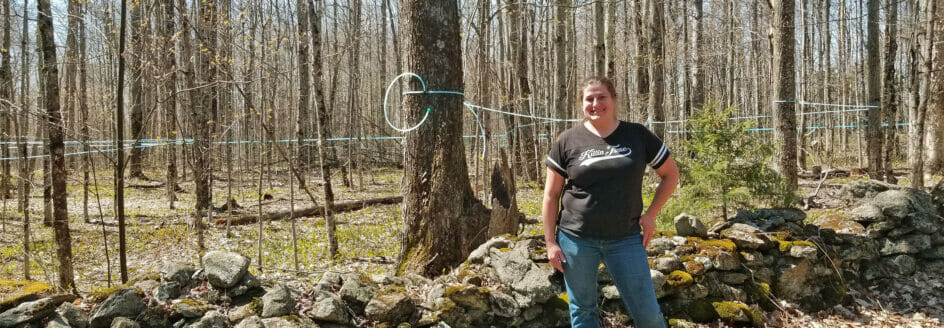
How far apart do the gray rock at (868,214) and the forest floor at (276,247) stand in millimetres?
598

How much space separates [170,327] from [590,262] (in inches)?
91.2

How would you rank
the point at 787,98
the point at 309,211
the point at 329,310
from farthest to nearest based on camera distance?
the point at 309,211
the point at 787,98
the point at 329,310

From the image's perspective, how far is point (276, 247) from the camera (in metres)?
7.58

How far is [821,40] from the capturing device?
73.8 feet

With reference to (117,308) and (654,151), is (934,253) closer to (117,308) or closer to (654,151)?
(654,151)

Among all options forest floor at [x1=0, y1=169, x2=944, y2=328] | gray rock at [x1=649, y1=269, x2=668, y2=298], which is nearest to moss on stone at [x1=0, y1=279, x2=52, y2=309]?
forest floor at [x1=0, y1=169, x2=944, y2=328]

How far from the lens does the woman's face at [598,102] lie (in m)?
2.59

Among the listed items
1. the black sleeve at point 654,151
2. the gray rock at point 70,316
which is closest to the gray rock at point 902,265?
the black sleeve at point 654,151

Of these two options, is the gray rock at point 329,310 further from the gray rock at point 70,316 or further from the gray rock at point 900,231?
the gray rock at point 900,231

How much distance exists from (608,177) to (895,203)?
4196 mm

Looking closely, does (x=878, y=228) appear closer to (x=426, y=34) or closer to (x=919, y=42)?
(x=919, y=42)

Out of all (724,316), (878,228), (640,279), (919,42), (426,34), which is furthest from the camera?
(919,42)

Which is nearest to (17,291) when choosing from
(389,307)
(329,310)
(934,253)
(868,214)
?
(329,310)

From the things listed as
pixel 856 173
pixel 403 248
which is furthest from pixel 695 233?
pixel 856 173
